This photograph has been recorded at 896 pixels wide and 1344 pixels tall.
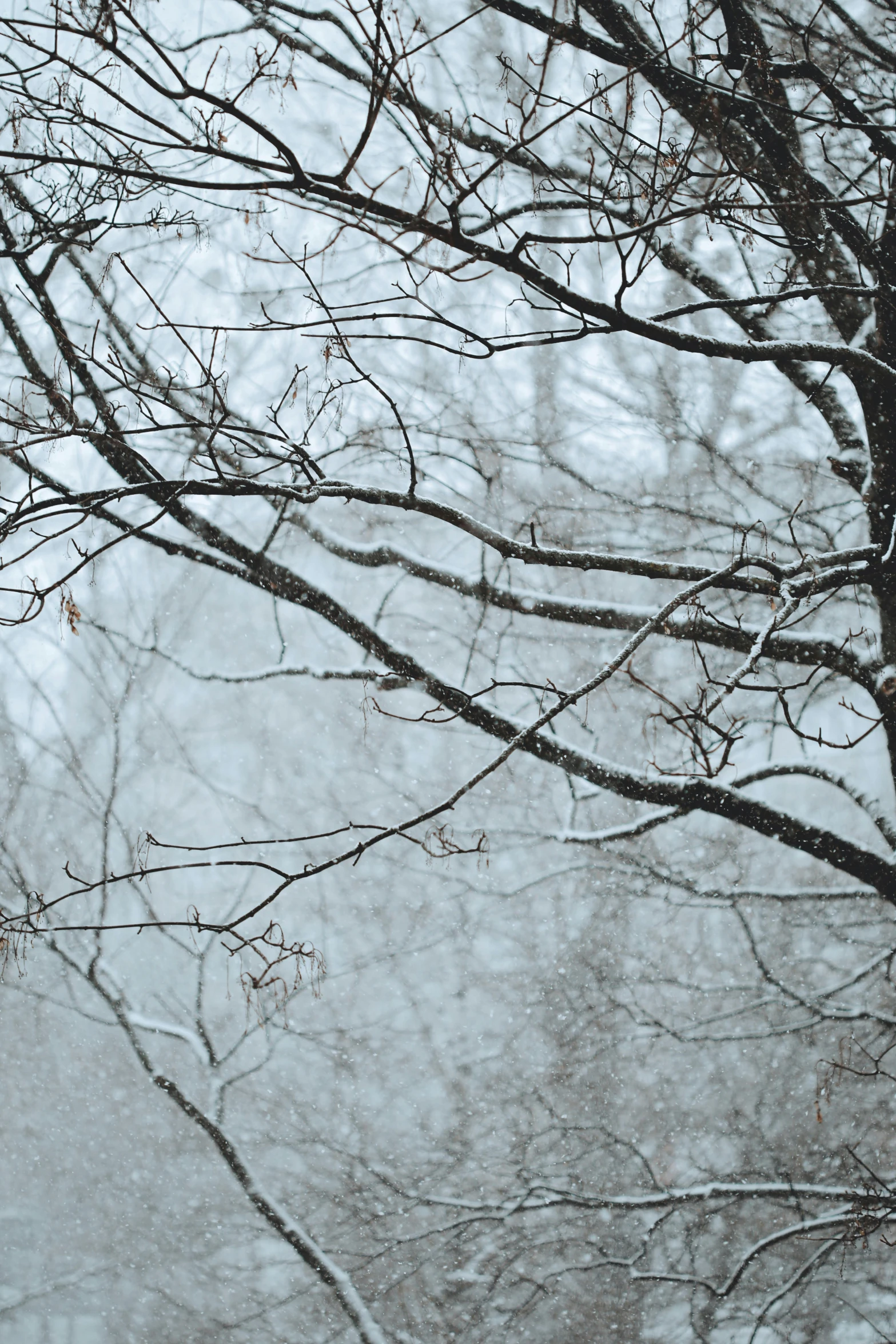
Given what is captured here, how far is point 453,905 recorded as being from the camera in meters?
3.89

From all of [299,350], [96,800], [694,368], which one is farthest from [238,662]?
[694,368]

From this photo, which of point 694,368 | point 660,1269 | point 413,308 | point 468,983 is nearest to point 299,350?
point 413,308

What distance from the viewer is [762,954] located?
11.4ft

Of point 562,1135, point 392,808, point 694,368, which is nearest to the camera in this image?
point 562,1135

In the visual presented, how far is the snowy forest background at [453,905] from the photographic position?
3107mm

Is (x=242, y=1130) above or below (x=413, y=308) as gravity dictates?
below

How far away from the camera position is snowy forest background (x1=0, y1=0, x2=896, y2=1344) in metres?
3.11

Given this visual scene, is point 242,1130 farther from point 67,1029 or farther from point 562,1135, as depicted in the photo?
point 562,1135

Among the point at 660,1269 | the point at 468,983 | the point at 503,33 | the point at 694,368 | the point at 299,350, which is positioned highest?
the point at 299,350

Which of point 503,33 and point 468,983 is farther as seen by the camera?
point 468,983

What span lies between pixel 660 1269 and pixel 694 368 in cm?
342

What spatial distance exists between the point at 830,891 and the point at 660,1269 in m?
1.52

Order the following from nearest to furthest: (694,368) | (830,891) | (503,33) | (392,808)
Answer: (830,891) → (503,33) → (694,368) → (392,808)

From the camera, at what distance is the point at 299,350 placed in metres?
4.18
